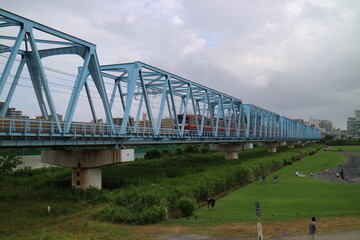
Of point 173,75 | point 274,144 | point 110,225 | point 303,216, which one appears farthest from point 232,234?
point 274,144

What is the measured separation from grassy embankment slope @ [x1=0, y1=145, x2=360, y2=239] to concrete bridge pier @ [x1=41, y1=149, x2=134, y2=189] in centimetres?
387

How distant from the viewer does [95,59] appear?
2430 cm

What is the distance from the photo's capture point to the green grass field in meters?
18.6

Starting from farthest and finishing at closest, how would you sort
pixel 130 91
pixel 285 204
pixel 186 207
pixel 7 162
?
pixel 7 162 → pixel 130 91 → pixel 285 204 → pixel 186 207

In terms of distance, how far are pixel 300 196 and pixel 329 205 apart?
13.7 feet

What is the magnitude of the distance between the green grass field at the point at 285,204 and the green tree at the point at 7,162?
34.1 m

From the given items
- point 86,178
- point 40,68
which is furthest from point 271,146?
point 40,68

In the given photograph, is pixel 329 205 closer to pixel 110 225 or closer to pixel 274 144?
pixel 110 225

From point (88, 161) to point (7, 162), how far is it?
23887 mm

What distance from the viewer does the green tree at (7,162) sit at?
42.3 metres

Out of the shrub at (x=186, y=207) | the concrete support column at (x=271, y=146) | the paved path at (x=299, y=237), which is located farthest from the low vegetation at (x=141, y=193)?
Result: the concrete support column at (x=271, y=146)

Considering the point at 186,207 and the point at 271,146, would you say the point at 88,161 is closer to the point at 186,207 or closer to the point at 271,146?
the point at 186,207

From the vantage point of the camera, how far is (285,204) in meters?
22.2

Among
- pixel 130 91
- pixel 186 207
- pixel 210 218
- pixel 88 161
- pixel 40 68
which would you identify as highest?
pixel 40 68
